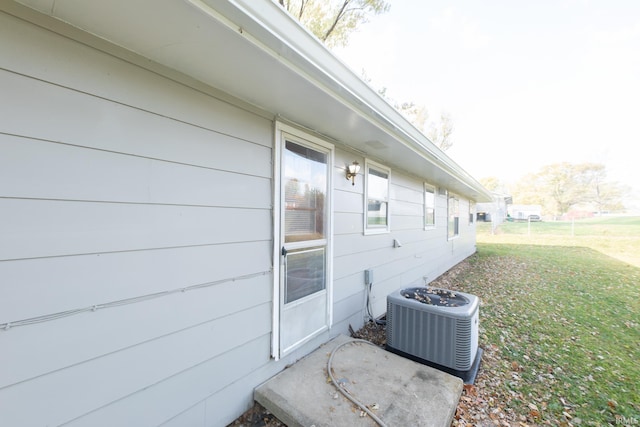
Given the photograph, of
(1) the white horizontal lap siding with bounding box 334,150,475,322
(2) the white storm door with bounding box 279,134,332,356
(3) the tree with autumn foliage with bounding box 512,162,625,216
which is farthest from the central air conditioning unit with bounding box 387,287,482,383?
(3) the tree with autumn foliage with bounding box 512,162,625,216

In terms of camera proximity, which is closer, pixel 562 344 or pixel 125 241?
pixel 125 241

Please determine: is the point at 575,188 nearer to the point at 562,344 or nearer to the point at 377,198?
the point at 562,344

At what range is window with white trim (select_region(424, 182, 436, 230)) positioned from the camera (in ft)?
19.4

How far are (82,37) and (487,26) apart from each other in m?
9.90

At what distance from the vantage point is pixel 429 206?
6.18 m

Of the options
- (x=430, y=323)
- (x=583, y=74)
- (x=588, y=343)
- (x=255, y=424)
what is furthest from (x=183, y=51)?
(x=583, y=74)

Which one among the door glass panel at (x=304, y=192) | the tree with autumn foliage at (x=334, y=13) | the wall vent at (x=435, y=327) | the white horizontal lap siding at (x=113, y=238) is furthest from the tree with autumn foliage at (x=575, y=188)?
the white horizontal lap siding at (x=113, y=238)

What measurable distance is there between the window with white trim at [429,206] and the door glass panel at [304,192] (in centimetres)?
376

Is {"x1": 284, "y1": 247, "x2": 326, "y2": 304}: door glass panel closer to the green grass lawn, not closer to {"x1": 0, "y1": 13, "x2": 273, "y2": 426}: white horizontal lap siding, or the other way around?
{"x1": 0, "y1": 13, "x2": 273, "y2": 426}: white horizontal lap siding

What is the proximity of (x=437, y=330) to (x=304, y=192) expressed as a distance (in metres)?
1.94

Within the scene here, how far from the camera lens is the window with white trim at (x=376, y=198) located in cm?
371

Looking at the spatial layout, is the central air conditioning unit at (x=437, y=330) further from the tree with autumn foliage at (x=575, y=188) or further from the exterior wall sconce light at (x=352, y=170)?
the tree with autumn foliage at (x=575, y=188)

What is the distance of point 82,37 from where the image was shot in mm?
1296

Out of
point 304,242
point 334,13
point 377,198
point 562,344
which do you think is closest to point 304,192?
point 304,242
